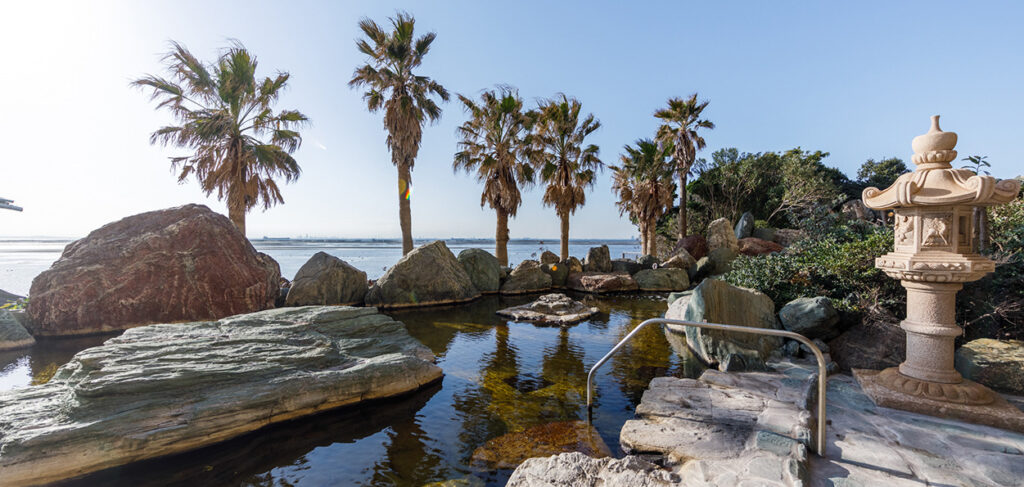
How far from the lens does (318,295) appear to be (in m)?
12.7

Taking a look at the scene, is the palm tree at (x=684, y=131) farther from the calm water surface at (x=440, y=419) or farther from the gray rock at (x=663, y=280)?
the calm water surface at (x=440, y=419)

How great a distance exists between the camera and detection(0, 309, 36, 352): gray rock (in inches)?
314

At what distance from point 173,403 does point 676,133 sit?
2469 cm

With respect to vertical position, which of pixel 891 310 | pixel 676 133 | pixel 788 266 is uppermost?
pixel 676 133

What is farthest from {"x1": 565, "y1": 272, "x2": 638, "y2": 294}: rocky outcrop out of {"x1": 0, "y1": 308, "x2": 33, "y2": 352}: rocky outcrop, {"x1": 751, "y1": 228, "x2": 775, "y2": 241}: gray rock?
{"x1": 0, "y1": 308, "x2": 33, "y2": 352}: rocky outcrop

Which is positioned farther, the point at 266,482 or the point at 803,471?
the point at 266,482

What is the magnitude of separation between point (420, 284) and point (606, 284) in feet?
27.2

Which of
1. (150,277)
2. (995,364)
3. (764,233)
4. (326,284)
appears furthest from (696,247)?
(150,277)

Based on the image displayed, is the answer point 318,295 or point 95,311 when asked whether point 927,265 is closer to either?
point 318,295

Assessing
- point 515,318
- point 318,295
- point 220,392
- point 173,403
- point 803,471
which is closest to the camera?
point 803,471

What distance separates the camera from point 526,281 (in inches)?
699

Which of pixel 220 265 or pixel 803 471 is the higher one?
pixel 220 265

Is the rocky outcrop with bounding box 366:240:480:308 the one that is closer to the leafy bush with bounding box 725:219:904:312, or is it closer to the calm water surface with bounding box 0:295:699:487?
the calm water surface with bounding box 0:295:699:487

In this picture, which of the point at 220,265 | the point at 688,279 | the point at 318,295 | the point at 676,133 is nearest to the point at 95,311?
the point at 220,265
